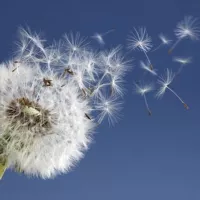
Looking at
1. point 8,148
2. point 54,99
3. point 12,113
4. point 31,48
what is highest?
point 31,48

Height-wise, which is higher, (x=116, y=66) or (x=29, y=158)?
(x=116, y=66)

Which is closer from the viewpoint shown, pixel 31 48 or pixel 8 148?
pixel 8 148

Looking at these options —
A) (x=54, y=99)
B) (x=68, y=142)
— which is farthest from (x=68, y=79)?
(x=68, y=142)

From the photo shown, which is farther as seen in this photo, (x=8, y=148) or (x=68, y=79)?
(x=68, y=79)

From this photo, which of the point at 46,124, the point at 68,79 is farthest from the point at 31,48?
the point at 46,124

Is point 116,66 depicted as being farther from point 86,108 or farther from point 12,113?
point 12,113

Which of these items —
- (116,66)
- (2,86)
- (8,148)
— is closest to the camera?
(8,148)

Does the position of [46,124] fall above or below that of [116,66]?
below

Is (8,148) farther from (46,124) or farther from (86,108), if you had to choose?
(86,108)

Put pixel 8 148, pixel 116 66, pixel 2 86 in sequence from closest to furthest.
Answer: pixel 8 148 < pixel 2 86 < pixel 116 66
